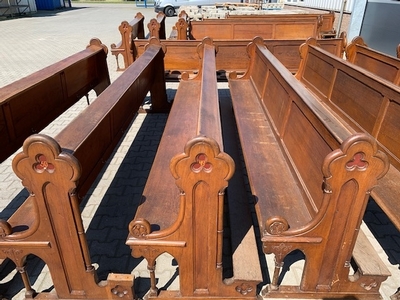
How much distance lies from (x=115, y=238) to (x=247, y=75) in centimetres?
322

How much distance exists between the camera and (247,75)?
16.2ft

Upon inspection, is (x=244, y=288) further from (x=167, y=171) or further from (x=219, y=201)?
(x=167, y=171)

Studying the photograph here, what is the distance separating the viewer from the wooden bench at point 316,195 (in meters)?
1.77

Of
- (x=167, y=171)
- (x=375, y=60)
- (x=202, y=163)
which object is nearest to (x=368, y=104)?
(x=375, y=60)

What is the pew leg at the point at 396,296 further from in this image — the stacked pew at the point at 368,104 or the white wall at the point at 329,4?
the white wall at the point at 329,4

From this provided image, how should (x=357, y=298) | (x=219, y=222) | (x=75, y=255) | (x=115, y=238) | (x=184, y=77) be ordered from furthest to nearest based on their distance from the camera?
(x=184, y=77) → (x=115, y=238) → (x=357, y=298) → (x=75, y=255) → (x=219, y=222)

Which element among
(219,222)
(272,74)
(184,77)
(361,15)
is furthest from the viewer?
(361,15)

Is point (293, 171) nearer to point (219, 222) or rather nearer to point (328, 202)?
point (328, 202)

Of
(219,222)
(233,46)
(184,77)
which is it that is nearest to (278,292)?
(219,222)

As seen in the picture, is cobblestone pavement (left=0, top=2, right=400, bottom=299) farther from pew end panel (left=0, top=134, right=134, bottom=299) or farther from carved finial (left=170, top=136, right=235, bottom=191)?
carved finial (left=170, top=136, right=235, bottom=191)

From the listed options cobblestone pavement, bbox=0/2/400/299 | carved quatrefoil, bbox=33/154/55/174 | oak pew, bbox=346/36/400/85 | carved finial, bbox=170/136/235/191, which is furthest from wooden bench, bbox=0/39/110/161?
oak pew, bbox=346/36/400/85

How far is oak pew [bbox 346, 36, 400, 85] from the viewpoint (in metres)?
3.94

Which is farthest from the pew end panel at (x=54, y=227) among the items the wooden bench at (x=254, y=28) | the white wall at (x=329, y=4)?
the white wall at (x=329, y=4)

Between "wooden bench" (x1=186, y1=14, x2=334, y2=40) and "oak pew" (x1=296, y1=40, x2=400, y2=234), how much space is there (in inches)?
153
